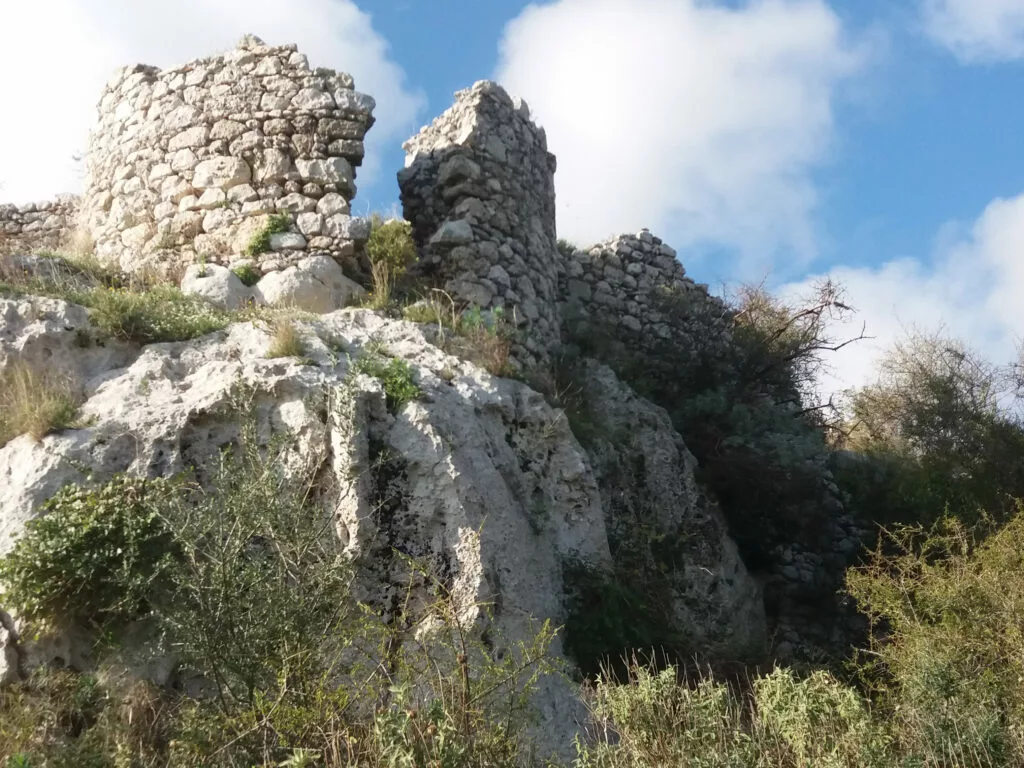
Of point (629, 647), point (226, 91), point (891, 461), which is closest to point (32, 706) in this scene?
point (629, 647)

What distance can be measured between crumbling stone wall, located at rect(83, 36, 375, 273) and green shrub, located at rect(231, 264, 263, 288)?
3.7 inches

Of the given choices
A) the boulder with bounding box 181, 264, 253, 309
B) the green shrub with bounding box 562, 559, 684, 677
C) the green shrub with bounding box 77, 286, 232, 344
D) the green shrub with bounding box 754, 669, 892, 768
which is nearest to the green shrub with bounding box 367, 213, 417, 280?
the boulder with bounding box 181, 264, 253, 309

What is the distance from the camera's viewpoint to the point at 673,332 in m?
12.2

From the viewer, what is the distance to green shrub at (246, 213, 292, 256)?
8.67 meters

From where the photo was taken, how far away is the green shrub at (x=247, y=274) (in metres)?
8.53

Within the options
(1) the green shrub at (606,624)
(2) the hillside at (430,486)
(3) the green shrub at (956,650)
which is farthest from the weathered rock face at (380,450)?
(3) the green shrub at (956,650)

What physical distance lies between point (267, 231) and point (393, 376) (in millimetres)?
2527

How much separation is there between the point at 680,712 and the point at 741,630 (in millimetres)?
4173

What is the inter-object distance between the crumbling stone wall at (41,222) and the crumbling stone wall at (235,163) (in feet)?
2.97

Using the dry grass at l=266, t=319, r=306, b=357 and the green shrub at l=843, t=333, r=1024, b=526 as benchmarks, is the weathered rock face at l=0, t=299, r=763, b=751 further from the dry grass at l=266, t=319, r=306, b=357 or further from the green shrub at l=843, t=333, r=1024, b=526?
the green shrub at l=843, t=333, r=1024, b=526

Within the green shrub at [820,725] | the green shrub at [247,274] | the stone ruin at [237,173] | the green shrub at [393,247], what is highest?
the stone ruin at [237,173]

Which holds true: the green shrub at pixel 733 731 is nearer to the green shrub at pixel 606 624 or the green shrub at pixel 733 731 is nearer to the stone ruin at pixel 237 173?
the green shrub at pixel 606 624

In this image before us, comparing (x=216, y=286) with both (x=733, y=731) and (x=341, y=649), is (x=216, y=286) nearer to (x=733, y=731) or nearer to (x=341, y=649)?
(x=341, y=649)

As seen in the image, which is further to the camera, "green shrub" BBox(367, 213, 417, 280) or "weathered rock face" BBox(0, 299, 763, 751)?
"green shrub" BBox(367, 213, 417, 280)
